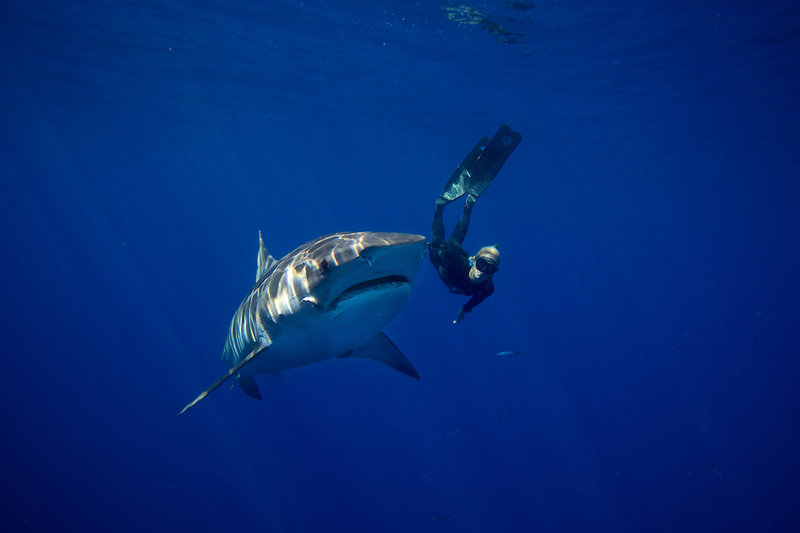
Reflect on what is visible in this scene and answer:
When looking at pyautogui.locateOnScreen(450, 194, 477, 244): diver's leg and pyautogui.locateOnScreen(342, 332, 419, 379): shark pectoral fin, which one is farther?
pyautogui.locateOnScreen(450, 194, 477, 244): diver's leg

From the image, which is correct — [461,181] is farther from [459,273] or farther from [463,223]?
[459,273]

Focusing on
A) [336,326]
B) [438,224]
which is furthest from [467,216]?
[336,326]

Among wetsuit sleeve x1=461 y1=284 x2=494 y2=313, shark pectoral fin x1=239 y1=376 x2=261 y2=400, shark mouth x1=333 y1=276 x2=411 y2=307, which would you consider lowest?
wetsuit sleeve x1=461 y1=284 x2=494 y2=313

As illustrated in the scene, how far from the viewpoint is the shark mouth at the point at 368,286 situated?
10.1 feet

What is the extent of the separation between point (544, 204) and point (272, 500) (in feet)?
230

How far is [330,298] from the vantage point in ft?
10.0

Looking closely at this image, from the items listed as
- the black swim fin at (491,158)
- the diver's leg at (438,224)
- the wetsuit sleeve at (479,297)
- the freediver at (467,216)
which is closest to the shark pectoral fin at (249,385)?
the freediver at (467,216)

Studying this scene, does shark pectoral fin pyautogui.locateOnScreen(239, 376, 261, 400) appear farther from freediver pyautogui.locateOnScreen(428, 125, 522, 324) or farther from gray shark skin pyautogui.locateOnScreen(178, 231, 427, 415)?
freediver pyautogui.locateOnScreen(428, 125, 522, 324)

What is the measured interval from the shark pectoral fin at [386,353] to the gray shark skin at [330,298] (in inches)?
28.8

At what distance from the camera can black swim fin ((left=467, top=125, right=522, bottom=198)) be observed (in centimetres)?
830

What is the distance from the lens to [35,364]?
26.6m

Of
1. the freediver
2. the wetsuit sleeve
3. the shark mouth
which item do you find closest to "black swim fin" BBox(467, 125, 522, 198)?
the freediver

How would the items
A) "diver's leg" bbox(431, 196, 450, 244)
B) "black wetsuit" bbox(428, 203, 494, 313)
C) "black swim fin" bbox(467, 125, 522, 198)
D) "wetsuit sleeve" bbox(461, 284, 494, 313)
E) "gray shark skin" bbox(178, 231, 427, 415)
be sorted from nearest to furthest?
1. "gray shark skin" bbox(178, 231, 427, 415)
2. "black wetsuit" bbox(428, 203, 494, 313)
3. "wetsuit sleeve" bbox(461, 284, 494, 313)
4. "black swim fin" bbox(467, 125, 522, 198)
5. "diver's leg" bbox(431, 196, 450, 244)

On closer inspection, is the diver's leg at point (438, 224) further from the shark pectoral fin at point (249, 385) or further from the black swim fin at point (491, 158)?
the shark pectoral fin at point (249, 385)
